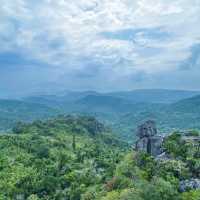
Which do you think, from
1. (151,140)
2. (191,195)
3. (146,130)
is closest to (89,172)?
(146,130)

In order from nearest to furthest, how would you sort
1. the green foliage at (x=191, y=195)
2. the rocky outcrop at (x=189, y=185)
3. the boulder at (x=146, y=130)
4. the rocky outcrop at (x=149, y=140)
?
the green foliage at (x=191, y=195)
the rocky outcrop at (x=189, y=185)
the rocky outcrop at (x=149, y=140)
the boulder at (x=146, y=130)

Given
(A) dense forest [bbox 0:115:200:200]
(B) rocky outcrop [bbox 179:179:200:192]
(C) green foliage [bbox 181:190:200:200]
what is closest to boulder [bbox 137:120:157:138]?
(A) dense forest [bbox 0:115:200:200]

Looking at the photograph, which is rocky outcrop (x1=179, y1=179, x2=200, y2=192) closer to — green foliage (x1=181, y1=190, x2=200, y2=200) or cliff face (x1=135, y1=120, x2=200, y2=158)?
green foliage (x1=181, y1=190, x2=200, y2=200)

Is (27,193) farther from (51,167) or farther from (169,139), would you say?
(169,139)

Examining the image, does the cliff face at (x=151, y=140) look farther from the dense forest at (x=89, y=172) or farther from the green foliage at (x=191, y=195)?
the green foliage at (x=191, y=195)

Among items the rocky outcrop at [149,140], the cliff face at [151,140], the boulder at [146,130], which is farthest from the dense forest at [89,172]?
the boulder at [146,130]

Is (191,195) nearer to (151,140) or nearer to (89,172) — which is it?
(151,140)

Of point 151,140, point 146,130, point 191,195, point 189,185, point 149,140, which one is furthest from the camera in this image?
point 146,130

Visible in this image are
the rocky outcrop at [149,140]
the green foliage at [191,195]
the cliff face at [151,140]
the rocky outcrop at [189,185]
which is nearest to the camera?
the green foliage at [191,195]
